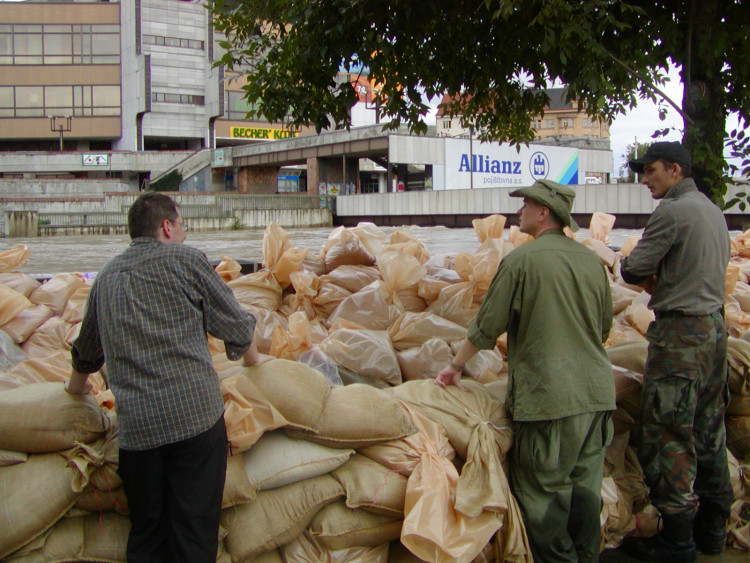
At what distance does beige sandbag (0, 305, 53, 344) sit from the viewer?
4332mm

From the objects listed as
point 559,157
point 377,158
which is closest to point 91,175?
point 377,158

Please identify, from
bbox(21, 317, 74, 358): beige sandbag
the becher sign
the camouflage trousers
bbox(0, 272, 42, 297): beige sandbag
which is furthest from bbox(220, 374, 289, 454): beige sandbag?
the becher sign

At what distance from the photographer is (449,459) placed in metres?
2.80

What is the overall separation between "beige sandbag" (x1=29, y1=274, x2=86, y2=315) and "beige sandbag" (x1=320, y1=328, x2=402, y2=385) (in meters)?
2.26

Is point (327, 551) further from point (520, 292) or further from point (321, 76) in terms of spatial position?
point (321, 76)

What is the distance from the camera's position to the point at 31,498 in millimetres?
2320

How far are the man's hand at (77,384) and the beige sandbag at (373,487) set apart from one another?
98cm

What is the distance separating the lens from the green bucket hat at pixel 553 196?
2.70 m

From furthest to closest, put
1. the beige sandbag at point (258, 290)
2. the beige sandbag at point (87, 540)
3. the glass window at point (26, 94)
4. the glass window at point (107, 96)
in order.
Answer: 1. the glass window at point (107, 96)
2. the glass window at point (26, 94)
3. the beige sandbag at point (258, 290)
4. the beige sandbag at point (87, 540)

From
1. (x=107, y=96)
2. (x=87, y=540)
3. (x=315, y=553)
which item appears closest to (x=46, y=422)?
(x=87, y=540)

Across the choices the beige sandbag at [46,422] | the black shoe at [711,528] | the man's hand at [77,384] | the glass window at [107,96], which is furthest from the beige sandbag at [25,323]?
the glass window at [107,96]

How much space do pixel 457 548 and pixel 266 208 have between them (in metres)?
34.7

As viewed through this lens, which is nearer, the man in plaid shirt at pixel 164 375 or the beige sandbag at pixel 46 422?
the man in plaid shirt at pixel 164 375

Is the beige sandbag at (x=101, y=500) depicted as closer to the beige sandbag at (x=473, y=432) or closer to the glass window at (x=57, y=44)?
the beige sandbag at (x=473, y=432)
